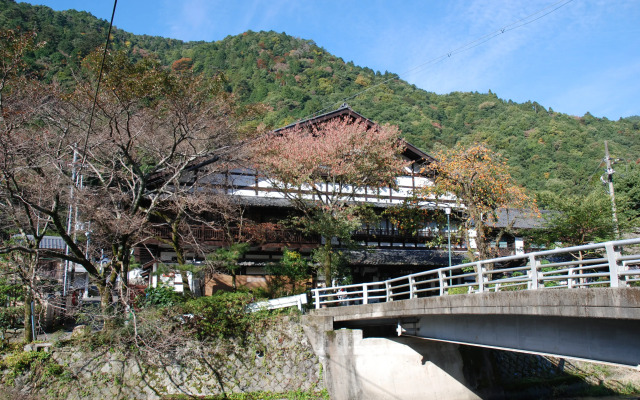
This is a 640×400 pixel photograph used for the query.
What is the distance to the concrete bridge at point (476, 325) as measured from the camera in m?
9.18

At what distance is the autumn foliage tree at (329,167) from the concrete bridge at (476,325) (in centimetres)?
368

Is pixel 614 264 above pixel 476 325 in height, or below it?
above

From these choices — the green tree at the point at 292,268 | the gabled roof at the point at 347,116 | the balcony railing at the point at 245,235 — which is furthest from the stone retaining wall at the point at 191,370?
the gabled roof at the point at 347,116

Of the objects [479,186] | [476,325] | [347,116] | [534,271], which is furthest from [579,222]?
[534,271]

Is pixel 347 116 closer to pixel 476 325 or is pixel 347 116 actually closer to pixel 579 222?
pixel 579 222

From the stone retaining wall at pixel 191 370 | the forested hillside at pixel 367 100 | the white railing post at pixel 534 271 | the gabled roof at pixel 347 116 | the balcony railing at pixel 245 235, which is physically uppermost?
the forested hillside at pixel 367 100

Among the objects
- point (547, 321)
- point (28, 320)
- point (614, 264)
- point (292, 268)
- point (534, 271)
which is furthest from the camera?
point (292, 268)

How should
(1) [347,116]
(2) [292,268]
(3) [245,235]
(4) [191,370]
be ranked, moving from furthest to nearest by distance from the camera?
(1) [347,116], (3) [245,235], (2) [292,268], (4) [191,370]

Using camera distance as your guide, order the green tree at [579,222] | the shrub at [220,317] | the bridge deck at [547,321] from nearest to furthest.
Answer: the bridge deck at [547,321] < the shrub at [220,317] < the green tree at [579,222]

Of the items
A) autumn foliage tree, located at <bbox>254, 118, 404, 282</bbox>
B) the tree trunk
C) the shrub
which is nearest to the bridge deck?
the shrub

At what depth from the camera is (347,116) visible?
27391 millimetres

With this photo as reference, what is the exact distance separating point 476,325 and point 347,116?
639 inches

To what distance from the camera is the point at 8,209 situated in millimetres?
16516

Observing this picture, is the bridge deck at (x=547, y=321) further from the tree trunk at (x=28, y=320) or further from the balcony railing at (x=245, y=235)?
the tree trunk at (x=28, y=320)
